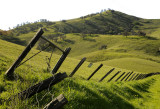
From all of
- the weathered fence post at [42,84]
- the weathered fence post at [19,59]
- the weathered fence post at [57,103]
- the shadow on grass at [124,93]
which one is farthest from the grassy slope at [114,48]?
the weathered fence post at [57,103]

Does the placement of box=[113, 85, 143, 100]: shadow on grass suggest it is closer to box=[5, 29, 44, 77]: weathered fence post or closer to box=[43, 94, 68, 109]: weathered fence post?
box=[5, 29, 44, 77]: weathered fence post

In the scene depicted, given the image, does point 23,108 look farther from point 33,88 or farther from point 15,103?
point 33,88

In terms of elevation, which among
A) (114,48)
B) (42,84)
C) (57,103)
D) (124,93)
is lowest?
(114,48)

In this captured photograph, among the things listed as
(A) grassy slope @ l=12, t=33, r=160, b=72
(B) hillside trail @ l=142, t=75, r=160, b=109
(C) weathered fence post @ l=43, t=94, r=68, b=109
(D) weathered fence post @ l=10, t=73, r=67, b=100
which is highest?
(C) weathered fence post @ l=43, t=94, r=68, b=109

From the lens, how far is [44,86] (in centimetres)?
364

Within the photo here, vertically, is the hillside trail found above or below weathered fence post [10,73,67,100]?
below

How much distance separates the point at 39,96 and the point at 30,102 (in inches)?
30.3

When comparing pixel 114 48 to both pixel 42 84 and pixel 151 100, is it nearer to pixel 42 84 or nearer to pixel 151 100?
pixel 151 100

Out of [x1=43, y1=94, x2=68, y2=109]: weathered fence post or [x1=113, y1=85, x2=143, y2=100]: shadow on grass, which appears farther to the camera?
[x1=113, y1=85, x2=143, y2=100]: shadow on grass

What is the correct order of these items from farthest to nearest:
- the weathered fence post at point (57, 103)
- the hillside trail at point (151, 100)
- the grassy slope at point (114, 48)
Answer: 1. the grassy slope at point (114, 48)
2. the hillside trail at point (151, 100)
3. the weathered fence post at point (57, 103)

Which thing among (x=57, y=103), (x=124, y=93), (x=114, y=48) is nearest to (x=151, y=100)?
(x=124, y=93)

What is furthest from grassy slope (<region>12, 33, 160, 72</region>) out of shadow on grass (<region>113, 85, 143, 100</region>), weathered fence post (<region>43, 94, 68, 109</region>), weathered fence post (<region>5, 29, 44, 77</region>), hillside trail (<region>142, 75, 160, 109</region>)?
weathered fence post (<region>43, 94, 68, 109</region>)

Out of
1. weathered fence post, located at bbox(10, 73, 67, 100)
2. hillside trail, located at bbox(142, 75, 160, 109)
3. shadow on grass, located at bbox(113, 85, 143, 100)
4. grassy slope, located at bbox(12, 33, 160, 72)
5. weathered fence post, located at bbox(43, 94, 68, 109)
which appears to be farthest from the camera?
grassy slope, located at bbox(12, 33, 160, 72)

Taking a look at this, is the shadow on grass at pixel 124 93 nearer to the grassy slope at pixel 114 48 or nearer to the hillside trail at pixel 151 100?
the hillside trail at pixel 151 100
